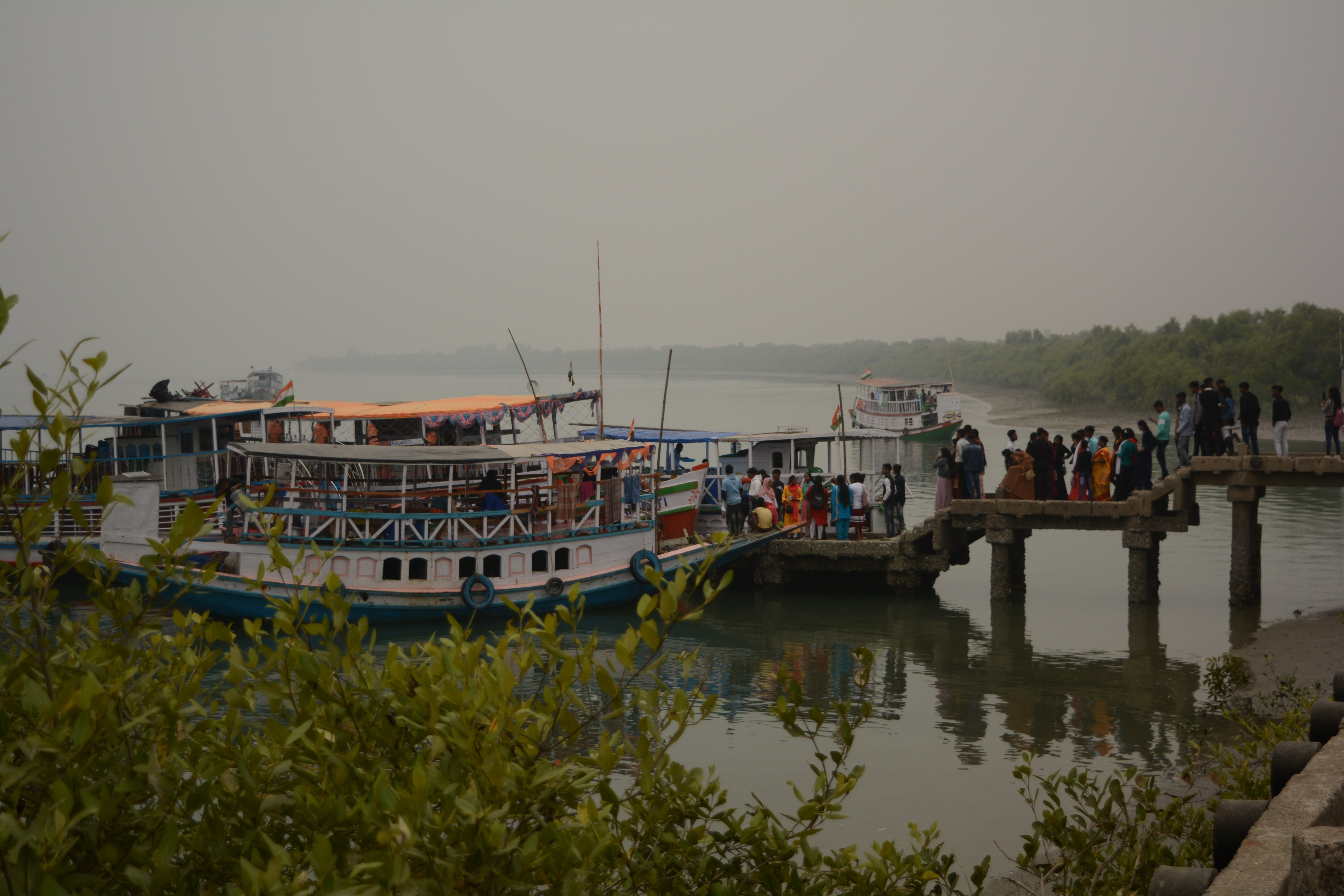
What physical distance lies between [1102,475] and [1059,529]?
136 centimetres

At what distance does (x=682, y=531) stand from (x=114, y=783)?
21.8m

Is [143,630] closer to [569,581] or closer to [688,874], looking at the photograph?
[688,874]

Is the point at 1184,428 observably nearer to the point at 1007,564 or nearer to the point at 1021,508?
the point at 1021,508

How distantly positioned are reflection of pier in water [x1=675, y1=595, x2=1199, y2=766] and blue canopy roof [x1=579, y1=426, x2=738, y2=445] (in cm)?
424

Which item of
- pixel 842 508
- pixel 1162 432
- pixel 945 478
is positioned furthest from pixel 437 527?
pixel 1162 432

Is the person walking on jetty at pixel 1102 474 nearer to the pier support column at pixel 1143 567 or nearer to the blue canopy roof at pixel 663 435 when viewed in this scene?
the pier support column at pixel 1143 567

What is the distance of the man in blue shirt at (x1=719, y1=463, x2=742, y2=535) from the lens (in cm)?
2431

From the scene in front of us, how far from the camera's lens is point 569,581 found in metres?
22.4

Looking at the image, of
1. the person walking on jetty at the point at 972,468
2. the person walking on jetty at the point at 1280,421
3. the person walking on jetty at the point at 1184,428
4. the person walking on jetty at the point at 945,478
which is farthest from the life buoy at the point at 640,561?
the person walking on jetty at the point at 1280,421

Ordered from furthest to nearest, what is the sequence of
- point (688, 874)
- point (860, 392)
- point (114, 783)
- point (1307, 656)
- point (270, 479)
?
1. point (860, 392)
2. point (270, 479)
3. point (1307, 656)
4. point (688, 874)
5. point (114, 783)

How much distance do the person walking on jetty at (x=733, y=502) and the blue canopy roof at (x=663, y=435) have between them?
6.67 feet

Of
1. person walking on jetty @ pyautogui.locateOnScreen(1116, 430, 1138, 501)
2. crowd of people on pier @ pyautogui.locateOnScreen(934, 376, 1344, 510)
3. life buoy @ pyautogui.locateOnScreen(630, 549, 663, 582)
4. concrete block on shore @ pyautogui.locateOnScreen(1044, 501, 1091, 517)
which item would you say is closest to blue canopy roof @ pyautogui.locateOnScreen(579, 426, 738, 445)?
life buoy @ pyautogui.locateOnScreen(630, 549, 663, 582)

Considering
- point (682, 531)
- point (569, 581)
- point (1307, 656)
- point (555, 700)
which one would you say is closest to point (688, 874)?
point (555, 700)

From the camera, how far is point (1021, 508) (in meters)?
21.9
